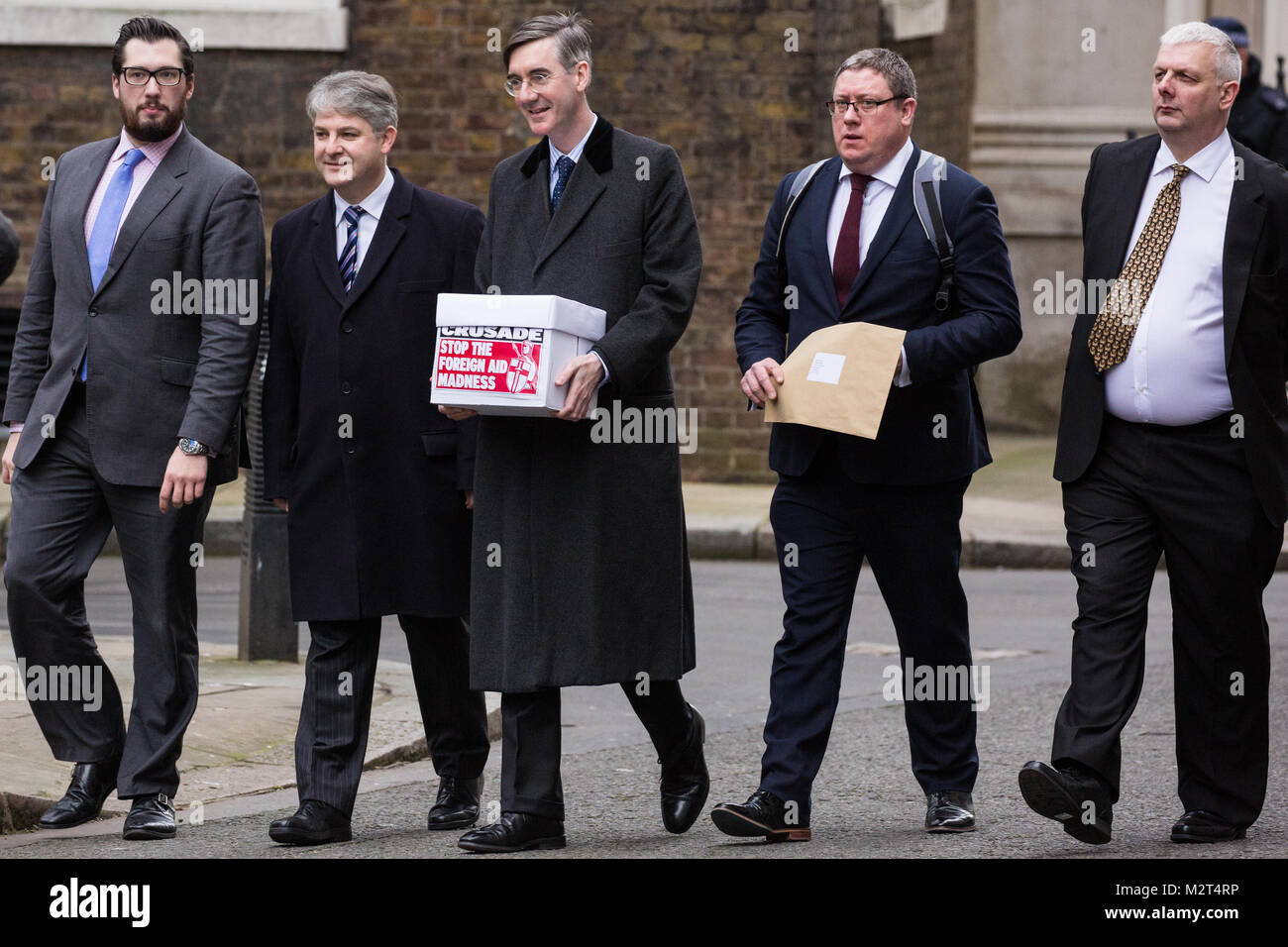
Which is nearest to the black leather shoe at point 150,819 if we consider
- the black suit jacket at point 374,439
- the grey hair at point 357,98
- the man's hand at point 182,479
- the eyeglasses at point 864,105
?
the black suit jacket at point 374,439

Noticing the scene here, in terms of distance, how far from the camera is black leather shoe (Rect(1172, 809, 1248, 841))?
577 centimetres

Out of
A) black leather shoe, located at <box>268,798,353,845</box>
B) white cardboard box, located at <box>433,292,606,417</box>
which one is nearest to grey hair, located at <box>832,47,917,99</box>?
white cardboard box, located at <box>433,292,606,417</box>

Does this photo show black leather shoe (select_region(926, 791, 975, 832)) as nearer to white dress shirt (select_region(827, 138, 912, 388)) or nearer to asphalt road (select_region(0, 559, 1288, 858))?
asphalt road (select_region(0, 559, 1288, 858))

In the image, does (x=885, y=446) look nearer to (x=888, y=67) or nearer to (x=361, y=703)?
(x=888, y=67)

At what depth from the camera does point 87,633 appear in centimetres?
624

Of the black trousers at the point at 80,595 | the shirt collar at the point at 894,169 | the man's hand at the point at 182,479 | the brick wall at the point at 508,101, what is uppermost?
the brick wall at the point at 508,101

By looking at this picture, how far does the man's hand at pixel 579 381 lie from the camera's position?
18.0ft

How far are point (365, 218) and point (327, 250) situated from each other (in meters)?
0.13

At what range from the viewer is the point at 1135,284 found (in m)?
5.72

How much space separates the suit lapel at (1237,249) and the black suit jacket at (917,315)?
0.54 meters

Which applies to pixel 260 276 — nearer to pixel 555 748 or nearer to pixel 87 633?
pixel 87 633

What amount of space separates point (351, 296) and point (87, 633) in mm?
1223

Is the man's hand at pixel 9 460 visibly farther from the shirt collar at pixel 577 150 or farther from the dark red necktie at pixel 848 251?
Result: the dark red necktie at pixel 848 251

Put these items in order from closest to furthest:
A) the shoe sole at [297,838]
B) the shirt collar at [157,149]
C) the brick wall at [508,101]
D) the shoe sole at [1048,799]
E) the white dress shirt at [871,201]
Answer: the shoe sole at [1048,799], the shoe sole at [297,838], the white dress shirt at [871,201], the shirt collar at [157,149], the brick wall at [508,101]
